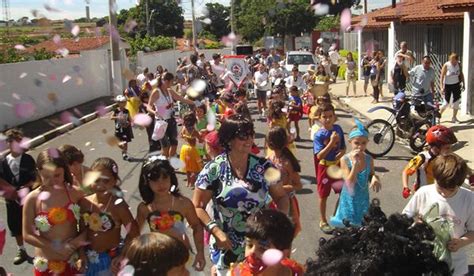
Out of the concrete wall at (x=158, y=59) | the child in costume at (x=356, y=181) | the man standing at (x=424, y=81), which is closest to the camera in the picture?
the child in costume at (x=356, y=181)

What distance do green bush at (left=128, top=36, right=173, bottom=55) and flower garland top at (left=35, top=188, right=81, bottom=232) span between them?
29.5 meters

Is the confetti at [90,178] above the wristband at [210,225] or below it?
above

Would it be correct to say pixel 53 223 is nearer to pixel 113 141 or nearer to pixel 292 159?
pixel 292 159

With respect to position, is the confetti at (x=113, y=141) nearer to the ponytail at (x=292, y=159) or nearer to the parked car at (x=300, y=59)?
the ponytail at (x=292, y=159)

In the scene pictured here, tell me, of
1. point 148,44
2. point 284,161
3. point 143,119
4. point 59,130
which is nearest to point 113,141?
point 143,119

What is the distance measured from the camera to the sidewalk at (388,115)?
34.8 feet

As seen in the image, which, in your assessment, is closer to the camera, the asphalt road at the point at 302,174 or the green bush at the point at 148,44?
the asphalt road at the point at 302,174

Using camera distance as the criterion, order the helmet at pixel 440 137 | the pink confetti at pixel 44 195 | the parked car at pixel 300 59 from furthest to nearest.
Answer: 1. the parked car at pixel 300 59
2. the helmet at pixel 440 137
3. the pink confetti at pixel 44 195

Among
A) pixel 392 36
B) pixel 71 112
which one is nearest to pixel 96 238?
pixel 71 112

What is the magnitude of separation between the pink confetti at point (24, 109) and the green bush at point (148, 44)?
15643 millimetres

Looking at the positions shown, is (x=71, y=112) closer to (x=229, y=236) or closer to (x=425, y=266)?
(x=229, y=236)

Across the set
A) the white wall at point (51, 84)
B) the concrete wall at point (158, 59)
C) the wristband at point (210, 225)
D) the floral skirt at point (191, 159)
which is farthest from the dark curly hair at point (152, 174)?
the concrete wall at point (158, 59)

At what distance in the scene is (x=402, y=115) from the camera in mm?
11188

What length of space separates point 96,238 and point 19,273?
2.18 metres
